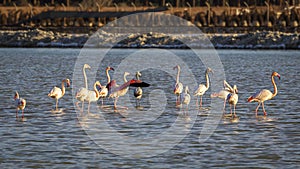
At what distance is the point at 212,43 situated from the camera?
65125mm

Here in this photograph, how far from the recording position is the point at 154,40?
221ft

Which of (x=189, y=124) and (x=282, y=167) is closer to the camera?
(x=282, y=167)

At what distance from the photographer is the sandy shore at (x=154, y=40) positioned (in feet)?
209

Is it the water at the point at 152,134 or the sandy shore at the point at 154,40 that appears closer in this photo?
the water at the point at 152,134

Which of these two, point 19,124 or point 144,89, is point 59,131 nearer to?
point 19,124

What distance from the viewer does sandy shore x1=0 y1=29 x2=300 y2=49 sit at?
209ft

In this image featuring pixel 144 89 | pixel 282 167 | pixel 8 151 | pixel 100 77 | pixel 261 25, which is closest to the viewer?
pixel 282 167

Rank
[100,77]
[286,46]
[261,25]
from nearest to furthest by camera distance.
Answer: [100,77]
[286,46]
[261,25]

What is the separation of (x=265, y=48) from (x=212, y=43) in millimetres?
4311

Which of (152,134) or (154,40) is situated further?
(154,40)

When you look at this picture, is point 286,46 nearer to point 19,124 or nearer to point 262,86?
point 262,86

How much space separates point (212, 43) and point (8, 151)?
52.8 metres

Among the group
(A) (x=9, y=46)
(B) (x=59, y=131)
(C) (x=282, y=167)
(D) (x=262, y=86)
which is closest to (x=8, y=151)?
(B) (x=59, y=131)

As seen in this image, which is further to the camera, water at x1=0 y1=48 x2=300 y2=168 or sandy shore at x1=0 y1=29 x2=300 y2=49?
sandy shore at x1=0 y1=29 x2=300 y2=49
